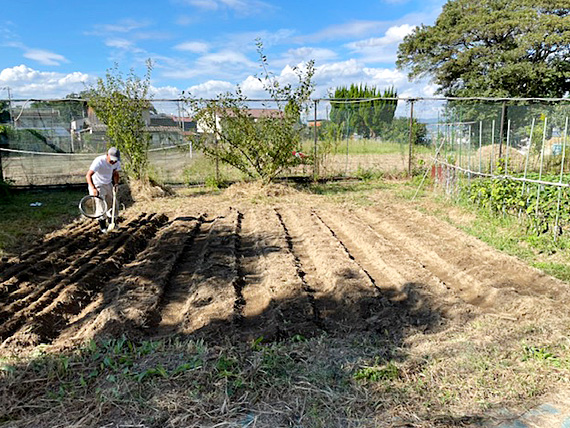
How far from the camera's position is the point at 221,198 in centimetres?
1110

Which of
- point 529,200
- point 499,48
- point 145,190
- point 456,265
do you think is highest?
point 499,48

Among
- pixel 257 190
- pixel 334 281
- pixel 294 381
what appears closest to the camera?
pixel 294 381

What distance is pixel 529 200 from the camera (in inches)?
272

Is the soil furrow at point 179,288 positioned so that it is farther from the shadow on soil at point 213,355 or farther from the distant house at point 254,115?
the distant house at point 254,115

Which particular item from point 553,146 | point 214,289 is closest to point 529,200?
point 214,289

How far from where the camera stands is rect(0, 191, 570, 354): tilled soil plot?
408 cm

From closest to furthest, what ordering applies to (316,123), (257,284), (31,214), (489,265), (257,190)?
(257,284) → (489,265) → (31,214) → (257,190) → (316,123)

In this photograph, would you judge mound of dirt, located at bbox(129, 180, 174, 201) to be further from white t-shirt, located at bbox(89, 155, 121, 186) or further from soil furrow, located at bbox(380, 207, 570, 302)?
soil furrow, located at bbox(380, 207, 570, 302)

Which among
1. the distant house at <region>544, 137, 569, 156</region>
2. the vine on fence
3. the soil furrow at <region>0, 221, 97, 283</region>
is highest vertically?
the distant house at <region>544, 137, 569, 156</region>

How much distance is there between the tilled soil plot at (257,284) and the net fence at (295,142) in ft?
15.0

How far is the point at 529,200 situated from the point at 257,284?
4.47 metres

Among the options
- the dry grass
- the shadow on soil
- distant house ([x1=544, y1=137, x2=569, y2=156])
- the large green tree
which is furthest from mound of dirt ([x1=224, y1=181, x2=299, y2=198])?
the large green tree

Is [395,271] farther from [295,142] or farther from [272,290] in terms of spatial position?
[295,142]

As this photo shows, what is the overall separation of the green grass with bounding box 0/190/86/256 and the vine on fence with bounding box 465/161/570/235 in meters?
7.40
